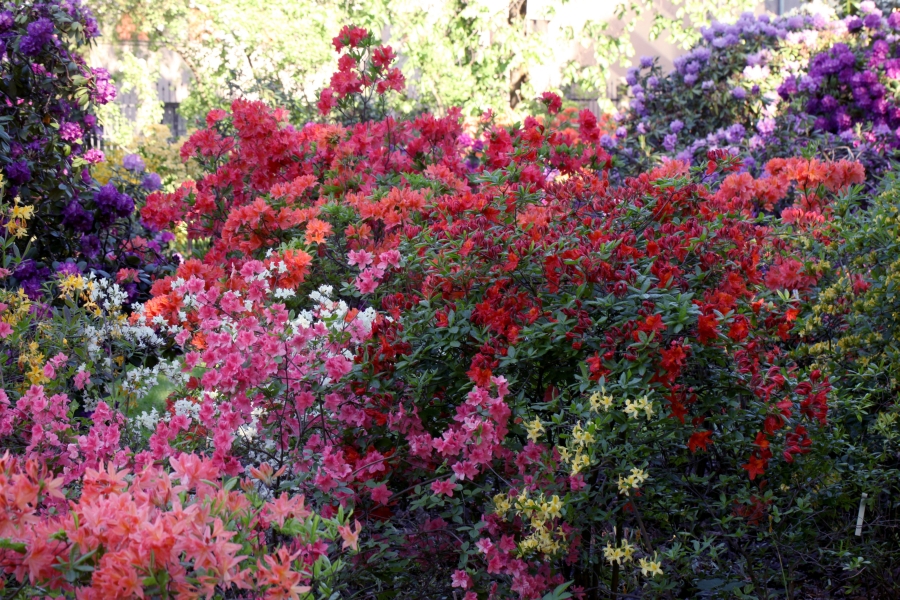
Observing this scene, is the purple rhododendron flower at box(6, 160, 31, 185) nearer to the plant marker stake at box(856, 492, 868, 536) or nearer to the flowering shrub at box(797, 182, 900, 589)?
the flowering shrub at box(797, 182, 900, 589)

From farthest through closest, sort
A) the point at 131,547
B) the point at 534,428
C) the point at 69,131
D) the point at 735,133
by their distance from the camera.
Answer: the point at 735,133 → the point at 69,131 → the point at 534,428 → the point at 131,547

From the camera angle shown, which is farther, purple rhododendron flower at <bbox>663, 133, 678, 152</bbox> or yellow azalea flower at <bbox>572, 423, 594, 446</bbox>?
purple rhododendron flower at <bbox>663, 133, 678, 152</bbox>

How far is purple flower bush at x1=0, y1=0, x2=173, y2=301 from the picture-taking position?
434 cm

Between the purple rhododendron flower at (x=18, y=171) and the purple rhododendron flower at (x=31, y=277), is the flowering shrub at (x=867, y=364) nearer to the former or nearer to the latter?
the purple rhododendron flower at (x=31, y=277)

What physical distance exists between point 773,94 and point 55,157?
5.59m

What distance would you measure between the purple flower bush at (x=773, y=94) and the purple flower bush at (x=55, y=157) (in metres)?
3.89

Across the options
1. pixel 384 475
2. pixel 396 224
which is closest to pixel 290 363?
pixel 384 475

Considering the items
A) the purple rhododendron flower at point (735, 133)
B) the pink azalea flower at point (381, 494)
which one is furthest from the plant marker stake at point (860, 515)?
the purple rhododendron flower at point (735, 133)

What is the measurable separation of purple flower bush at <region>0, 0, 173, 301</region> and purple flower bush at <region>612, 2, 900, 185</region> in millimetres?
3891

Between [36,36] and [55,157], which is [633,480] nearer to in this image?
[55,157]

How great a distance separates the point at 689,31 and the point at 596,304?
762cm

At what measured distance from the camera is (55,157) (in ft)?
14.7

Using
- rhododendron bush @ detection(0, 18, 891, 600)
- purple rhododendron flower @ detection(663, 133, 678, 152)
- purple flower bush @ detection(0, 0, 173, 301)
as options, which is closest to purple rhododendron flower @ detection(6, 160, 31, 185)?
purple flower bush @ detection(0, 0, 173, 301)

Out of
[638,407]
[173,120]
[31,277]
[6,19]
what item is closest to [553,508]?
[638,407]
